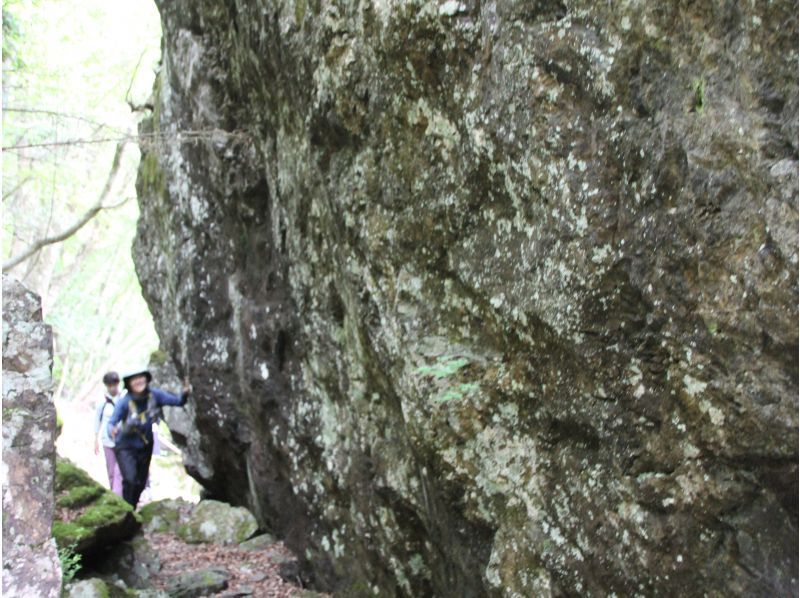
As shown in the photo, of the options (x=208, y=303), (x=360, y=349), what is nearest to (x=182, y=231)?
(x=208, y=303)

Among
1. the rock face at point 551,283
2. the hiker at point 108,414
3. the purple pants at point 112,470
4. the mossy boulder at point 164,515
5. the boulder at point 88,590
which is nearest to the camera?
the rock face at point 551,283

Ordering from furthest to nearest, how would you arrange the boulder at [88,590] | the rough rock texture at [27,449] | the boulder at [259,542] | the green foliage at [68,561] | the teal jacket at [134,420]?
the teal jacket at [134,420]
the boulder at [259,542]
the green foliage at [68,561]
the boulder at [88,590]
the rough rock texture at [27,449]

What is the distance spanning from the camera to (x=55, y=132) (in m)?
12.6

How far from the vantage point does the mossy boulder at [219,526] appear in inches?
364

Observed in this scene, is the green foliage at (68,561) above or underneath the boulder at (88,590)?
above

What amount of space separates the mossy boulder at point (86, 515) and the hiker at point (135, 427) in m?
0.76

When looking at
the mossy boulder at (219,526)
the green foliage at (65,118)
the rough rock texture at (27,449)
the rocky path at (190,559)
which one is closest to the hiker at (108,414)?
the rocky path at (190,559)

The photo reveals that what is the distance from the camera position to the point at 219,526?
9.48 metres

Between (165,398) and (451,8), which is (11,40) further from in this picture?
(451,8)

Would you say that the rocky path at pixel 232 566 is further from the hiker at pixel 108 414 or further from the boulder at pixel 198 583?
the hiker at pixel 108 414

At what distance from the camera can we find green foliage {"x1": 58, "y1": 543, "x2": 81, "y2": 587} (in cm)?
614

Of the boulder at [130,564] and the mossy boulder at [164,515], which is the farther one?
the mossy boulder at [164,515]

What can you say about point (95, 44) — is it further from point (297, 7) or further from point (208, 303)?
point (297, 7)

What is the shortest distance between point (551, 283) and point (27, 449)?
11.7 feet
